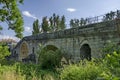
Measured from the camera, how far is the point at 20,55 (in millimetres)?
37844

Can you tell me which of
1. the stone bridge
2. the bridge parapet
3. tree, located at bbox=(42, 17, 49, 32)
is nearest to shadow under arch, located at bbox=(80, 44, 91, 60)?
the stone bridge

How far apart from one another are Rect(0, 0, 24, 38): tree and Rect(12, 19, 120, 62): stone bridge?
7839 mm

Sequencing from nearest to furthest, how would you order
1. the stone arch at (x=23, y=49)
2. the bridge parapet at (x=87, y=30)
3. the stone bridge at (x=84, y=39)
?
1. the bridge parapet at (x=87, y=30)
2. the stone bridge at (x=84, y=39)
3. the stone arch at (x=23, y=49)

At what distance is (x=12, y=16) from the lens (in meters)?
9.34

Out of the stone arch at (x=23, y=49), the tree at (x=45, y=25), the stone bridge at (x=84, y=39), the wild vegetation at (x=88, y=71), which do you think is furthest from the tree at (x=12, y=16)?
the tree at (x=45, y=25)

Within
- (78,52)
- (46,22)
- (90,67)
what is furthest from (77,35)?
(46,22)

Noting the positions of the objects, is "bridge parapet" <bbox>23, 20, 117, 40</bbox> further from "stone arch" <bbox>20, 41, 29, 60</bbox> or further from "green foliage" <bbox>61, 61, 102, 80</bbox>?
"stone arch" <bbox>20, 41, 29, 60</bbox>

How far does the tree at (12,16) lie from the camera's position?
934 centimetres

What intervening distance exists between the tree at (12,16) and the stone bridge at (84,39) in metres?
7.84

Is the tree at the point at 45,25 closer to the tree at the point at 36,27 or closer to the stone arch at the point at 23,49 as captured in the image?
the tree at the point at 36,27

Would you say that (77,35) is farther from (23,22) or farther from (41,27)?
(41,27)

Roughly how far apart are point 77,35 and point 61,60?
2.34 meters

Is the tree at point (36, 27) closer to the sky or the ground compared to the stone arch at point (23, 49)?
closer to the sky

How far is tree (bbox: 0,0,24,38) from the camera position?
30.6ft
